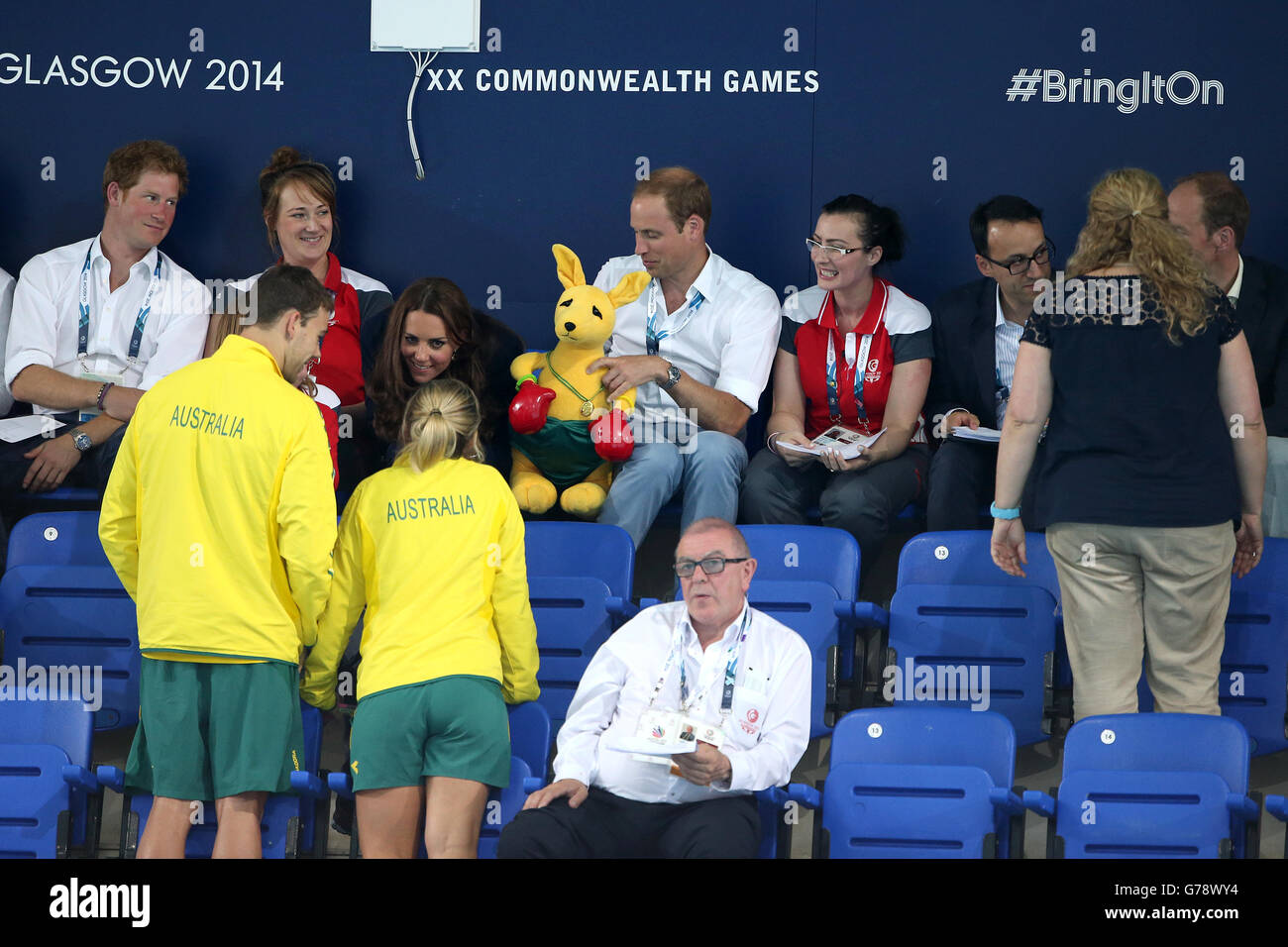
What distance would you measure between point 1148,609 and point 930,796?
85cm

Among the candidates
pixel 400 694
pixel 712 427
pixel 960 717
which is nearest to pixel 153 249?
pixel 712 427

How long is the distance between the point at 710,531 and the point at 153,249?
9.10 ft

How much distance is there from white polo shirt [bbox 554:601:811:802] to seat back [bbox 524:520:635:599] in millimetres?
656

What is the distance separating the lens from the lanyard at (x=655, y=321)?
533cm

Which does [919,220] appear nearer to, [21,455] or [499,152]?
[499,152]

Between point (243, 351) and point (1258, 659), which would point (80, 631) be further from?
point (1258, 659)

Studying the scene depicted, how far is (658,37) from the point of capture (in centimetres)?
584

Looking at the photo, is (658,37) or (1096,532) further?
(658,37)

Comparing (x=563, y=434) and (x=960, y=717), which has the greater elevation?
(x=563, y=434)

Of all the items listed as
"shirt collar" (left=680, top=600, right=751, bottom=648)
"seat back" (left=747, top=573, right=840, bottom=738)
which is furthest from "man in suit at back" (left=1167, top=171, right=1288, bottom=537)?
"shirt collar" (left=680, top=600, right=751, bottom=648)

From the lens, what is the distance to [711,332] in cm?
530

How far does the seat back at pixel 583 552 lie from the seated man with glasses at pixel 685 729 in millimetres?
623

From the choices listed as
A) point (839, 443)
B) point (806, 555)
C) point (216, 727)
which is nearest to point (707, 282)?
point (839, 443)

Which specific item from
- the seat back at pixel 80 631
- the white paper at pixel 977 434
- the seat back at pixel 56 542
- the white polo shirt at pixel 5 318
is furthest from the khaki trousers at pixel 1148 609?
the white polo shirt at pixel 5 318
